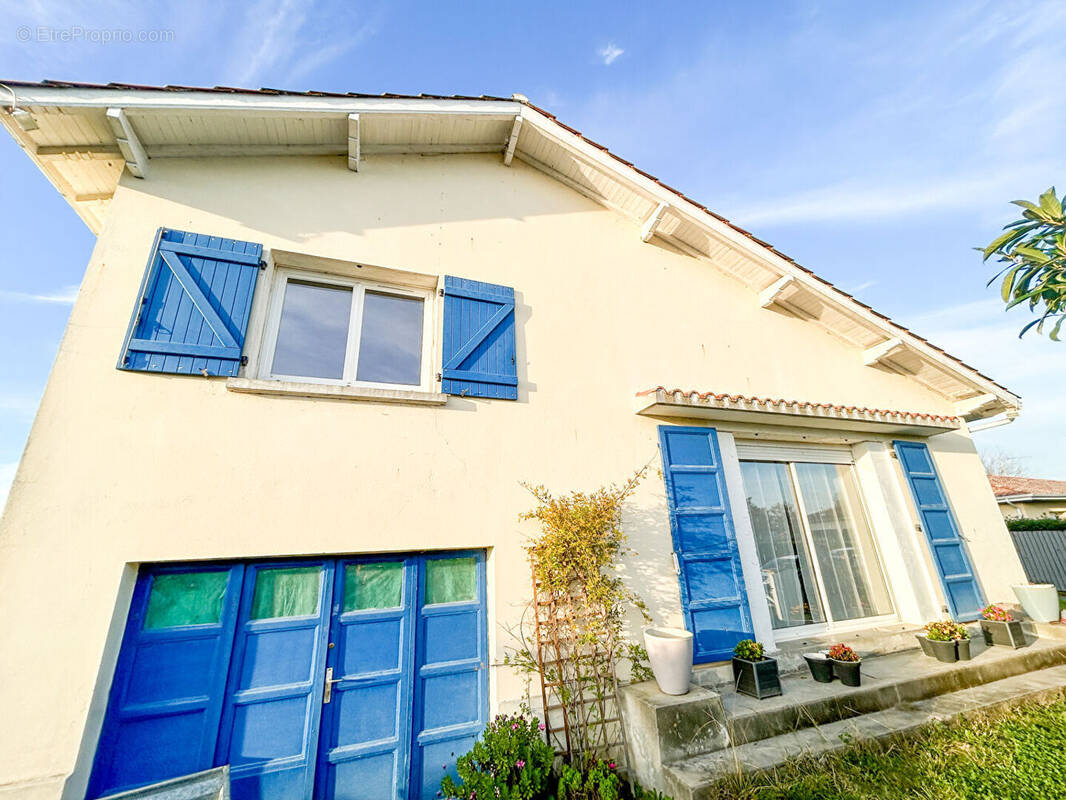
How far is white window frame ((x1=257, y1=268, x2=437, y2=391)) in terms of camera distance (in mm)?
4020

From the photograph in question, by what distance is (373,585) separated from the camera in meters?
3.60

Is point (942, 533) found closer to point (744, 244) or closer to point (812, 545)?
point (812, 545)

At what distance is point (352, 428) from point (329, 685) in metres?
2.14

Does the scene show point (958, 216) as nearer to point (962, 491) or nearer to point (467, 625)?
point (962, 491)

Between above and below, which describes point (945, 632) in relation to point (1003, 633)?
above

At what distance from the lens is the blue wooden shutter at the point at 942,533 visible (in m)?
5.76

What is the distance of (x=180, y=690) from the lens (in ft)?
9.56

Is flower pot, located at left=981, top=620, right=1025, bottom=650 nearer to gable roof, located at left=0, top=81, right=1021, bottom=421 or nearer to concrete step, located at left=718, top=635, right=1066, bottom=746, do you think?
concrete step, located at left=718, top=635, right=1066, bottom=746

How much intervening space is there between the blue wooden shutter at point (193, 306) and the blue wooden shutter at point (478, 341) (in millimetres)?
1946

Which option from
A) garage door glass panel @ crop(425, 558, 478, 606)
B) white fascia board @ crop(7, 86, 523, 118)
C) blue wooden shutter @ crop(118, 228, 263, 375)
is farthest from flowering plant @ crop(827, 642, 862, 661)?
white fascia board @ crop(7, 86, 523, 118)

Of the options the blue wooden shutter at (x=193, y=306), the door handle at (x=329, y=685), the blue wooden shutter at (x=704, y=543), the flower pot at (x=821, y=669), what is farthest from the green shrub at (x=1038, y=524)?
the blue wooden shutter at (x=193, y=306)

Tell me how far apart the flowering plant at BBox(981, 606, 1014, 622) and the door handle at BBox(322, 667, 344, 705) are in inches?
324

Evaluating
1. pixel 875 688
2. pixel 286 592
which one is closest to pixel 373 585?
pixel 286 592

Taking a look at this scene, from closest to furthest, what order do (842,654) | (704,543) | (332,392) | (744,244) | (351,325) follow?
(332,392) → (842,654) → (351,325) → (704,543) → (744,244)
